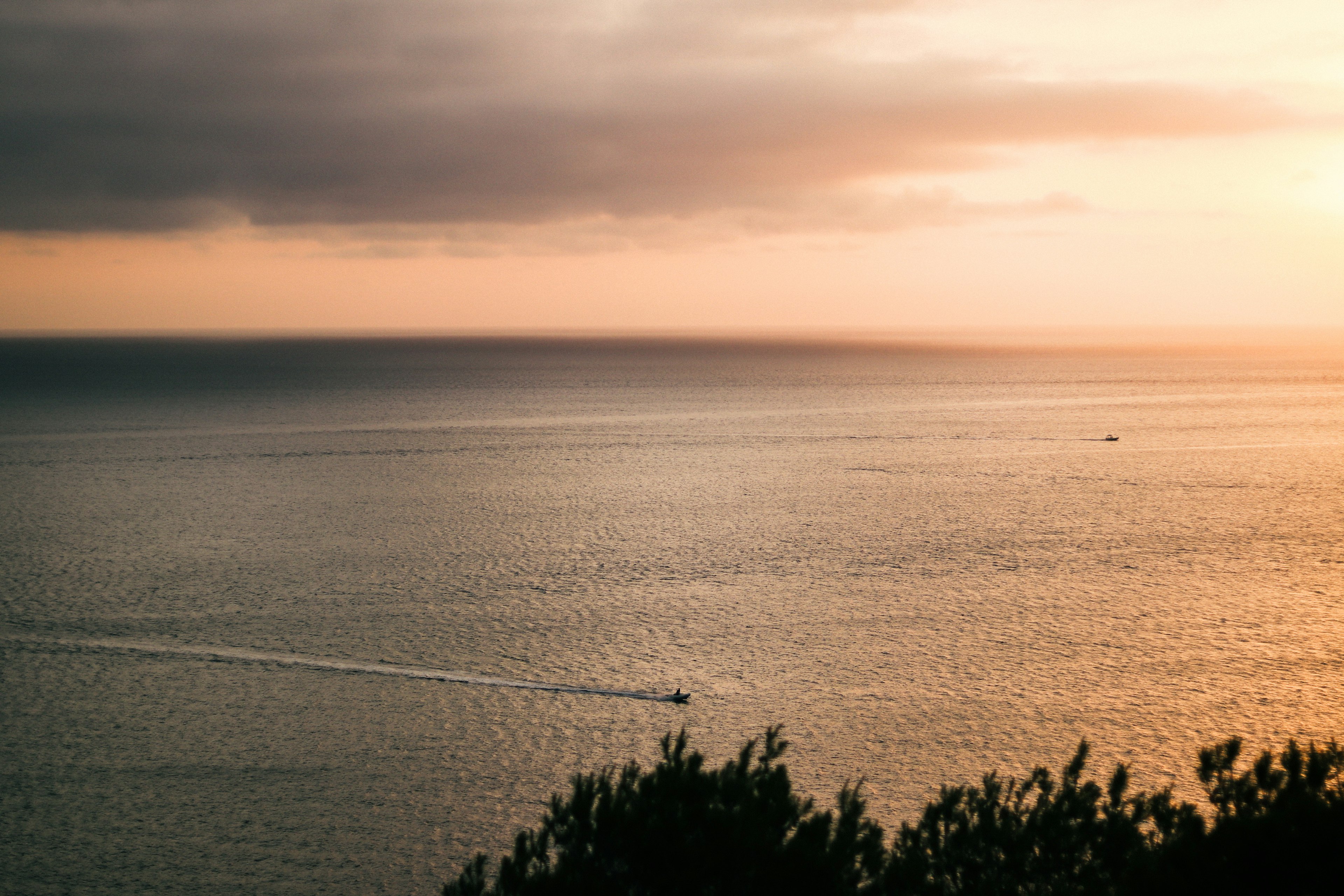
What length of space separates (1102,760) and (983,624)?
24.3 feet

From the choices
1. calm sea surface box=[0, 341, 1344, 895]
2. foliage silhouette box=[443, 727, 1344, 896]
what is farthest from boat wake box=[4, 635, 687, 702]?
foliage silhouette box=[443, 727, 1344, 896]

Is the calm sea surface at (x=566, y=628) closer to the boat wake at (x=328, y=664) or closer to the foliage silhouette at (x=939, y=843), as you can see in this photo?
the boat wake at (x=328, y=664)

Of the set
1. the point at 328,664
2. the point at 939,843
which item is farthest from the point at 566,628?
the point at 939,843

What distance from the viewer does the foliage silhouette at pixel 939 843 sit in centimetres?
759

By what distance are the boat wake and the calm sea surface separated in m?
0.11

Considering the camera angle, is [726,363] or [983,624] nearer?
[983,624]

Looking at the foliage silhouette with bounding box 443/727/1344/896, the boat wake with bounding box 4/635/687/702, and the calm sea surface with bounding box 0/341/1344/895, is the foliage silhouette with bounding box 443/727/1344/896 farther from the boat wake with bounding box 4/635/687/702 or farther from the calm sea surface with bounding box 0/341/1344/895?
the boat wake with bounding box 4/635/687/702

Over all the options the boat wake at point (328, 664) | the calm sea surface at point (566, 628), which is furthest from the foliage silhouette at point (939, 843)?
the boat wake at point (328, 664)

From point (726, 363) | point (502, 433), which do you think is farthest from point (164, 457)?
point (726, 363)

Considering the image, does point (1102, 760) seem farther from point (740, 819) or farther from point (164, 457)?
point (164, 457)

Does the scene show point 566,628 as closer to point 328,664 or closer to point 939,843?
point 328,664

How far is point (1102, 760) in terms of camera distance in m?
15.8

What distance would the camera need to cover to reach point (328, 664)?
66.8 ft

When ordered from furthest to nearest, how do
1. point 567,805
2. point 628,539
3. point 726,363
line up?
point 726,363, point 628,539, point 567,805
